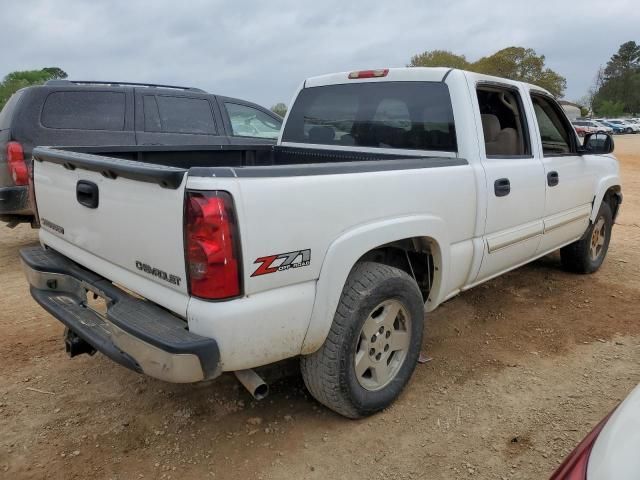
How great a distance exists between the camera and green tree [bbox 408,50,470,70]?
159 feet

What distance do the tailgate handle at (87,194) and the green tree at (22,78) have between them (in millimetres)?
43696

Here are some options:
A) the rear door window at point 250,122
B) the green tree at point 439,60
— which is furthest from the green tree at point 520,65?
the rear door window at point 250,122

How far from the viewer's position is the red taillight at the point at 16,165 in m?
5.46

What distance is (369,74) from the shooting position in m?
3.77

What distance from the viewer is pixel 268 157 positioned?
14.4 feet

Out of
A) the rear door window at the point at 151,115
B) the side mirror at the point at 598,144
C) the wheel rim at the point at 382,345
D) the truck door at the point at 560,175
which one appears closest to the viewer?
the wheel rim at the point at 382,345

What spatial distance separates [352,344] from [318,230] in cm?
65

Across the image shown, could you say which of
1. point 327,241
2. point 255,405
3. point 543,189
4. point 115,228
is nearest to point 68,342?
point 115,228

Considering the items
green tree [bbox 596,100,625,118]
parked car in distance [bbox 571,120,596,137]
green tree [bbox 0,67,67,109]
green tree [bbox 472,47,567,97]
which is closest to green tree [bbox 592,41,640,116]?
green tree [bbox 596,100,625,118]


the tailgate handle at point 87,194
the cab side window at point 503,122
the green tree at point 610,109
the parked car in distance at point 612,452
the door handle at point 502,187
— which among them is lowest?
the parked car in distance at point 612,452

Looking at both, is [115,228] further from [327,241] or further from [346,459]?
[346,459]

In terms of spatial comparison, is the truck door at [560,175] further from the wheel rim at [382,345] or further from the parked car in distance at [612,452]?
the parked car in distance at [612,452]

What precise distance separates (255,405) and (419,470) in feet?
3.28

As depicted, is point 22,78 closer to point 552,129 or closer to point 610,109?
point 552,129
